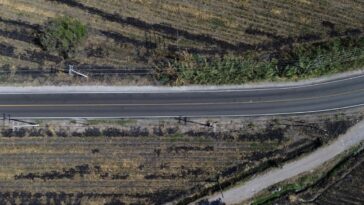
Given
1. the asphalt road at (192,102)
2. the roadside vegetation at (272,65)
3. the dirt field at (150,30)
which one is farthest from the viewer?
the roadside vegetation at (272,65)

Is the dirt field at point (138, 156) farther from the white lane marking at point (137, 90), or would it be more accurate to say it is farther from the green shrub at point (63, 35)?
the green shrub at point (63, 35)

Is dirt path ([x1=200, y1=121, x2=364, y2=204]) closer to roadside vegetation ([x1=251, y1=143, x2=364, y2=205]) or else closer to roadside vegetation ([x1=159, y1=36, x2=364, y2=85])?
roadside vegetation ([x1=251, y1=143, x2=364, y2=205])

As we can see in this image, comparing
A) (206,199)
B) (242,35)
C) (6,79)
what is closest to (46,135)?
(6,79)

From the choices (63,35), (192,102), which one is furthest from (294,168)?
(63,35)

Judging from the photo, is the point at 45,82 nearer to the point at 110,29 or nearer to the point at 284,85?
the point at 110,29

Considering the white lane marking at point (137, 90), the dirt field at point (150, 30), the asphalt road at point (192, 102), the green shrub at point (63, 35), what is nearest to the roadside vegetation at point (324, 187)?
the asphalt road at point (192, 102)

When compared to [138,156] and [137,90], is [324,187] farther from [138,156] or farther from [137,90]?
[137,90]

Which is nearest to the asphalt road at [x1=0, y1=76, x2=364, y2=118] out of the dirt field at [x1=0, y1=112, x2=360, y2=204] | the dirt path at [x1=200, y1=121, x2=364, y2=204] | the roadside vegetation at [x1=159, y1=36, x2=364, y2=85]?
the dirt field at [x1=0, y1=112, x2=360, y2=204]

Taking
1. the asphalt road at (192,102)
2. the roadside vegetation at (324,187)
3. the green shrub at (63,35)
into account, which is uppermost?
the green shrub at (63,35)
